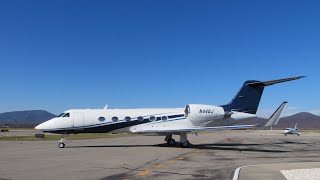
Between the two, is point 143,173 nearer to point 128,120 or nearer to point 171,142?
point 128,120

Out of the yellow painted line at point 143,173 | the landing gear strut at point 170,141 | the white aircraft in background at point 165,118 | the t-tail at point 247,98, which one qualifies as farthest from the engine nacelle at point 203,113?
the yellow painted line at point 143,173

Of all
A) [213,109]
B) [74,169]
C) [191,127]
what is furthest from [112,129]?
[74,169]

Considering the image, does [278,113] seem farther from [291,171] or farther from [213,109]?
[291,171]

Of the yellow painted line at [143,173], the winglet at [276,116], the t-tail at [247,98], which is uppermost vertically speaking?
the t-tail at [247,98]

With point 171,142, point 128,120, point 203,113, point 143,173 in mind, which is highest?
point 203,113

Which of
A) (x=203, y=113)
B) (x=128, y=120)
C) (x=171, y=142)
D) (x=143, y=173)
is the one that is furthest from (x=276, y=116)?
(x=143, y=173)

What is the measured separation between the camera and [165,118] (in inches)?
1103

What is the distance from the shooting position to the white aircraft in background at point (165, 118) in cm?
2708

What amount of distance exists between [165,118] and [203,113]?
2.94 m

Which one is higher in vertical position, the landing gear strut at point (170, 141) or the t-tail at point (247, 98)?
the t-tail at point (247, 98)

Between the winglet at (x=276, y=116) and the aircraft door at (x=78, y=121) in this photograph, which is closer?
the winglet at (x=276, y=116)

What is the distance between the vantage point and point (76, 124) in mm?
27031

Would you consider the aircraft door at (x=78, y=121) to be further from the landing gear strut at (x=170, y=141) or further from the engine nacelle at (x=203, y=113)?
the engine nacelle at (x=203, y=113)

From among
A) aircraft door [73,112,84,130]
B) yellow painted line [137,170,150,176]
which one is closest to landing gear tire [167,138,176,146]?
aircraft door [73,112,84,130]
